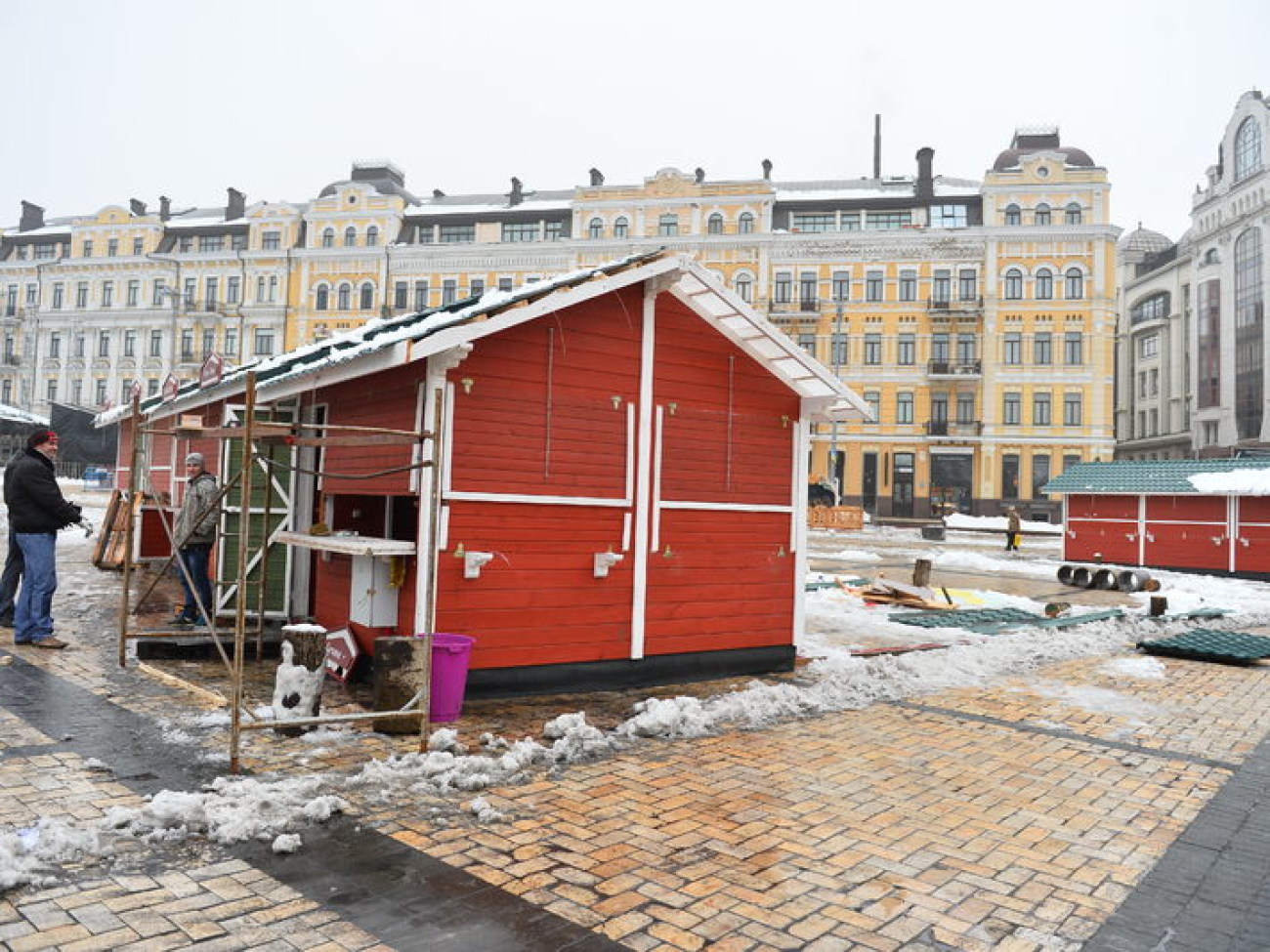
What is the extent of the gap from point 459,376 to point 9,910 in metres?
4.80

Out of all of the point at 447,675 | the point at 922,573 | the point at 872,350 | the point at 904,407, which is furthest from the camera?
the point at 872,350

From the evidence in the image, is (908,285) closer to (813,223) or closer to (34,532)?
(813,223)

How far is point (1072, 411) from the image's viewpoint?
49.5m

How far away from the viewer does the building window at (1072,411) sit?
49344mm

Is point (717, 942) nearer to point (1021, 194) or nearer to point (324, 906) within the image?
point (324, 906)

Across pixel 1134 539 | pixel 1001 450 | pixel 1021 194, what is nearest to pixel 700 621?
pixel 1134 539

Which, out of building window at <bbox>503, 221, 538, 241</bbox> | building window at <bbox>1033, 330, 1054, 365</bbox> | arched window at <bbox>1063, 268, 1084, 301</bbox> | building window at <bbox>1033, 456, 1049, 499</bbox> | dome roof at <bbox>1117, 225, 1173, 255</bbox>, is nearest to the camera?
building window at <bbox>1033, 456, 1049, 499</bbox>

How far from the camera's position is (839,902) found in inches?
164

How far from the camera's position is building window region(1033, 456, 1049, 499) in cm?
4928

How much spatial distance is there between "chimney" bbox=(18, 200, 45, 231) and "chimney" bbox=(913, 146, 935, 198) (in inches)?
2530

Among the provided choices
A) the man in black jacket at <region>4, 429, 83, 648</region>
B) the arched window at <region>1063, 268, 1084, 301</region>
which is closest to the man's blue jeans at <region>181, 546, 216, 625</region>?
the man in black jacket at <region>4, 429, 83, 648</region>

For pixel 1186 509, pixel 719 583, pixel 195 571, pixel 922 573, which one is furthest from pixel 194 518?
pixel 1186 509

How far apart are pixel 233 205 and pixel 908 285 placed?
45361mm

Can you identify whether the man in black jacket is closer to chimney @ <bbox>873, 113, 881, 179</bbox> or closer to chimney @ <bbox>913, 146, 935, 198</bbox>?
chimney @ <bbox>913, 146, 935, 198</bbox>
